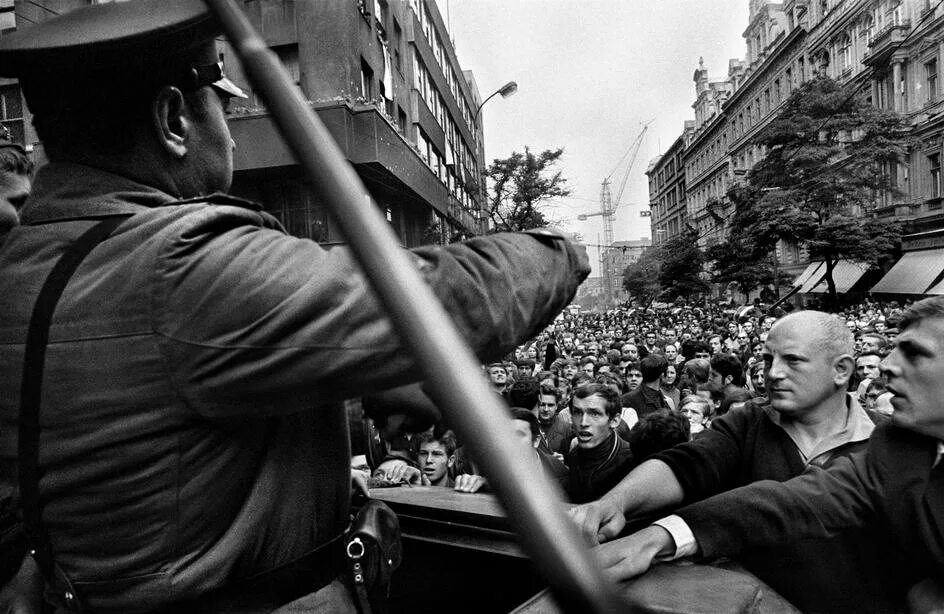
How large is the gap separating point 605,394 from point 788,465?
9.22 ft

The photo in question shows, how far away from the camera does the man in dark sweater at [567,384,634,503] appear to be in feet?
16.1

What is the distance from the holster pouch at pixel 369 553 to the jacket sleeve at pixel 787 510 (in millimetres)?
808

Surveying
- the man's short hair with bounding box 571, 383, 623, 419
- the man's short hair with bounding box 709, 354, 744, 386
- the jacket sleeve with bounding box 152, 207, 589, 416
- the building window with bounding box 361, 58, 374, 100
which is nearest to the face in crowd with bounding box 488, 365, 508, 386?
the man's short hair with bounding box 709, 354, 744, 386

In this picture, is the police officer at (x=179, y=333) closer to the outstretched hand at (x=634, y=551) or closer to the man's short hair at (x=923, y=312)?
the outstretched hand at (x=634, y=551)

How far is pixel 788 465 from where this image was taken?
2555 millimetres

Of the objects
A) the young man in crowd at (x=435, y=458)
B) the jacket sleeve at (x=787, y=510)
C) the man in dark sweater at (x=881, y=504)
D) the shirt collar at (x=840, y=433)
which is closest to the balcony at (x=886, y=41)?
the young man in crowd at (x=435, y=458)

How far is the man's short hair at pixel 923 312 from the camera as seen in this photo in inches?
87.5

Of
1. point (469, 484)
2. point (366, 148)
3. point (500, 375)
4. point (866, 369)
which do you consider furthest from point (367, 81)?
point (469, 484)

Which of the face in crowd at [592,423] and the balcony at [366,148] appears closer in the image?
the face in crowd at [592,423]

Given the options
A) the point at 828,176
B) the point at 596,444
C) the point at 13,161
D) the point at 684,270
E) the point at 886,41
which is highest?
the point at 886,41

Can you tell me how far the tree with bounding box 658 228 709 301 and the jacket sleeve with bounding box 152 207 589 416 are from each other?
50.6m

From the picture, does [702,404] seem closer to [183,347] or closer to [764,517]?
[764,517]

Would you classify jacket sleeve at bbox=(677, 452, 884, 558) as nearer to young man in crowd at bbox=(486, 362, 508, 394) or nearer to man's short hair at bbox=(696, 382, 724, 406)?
man's short hair at bbox=(696, 382, 724, 406)

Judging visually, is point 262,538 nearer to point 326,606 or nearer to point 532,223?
point 326,606
